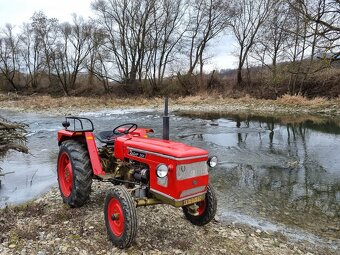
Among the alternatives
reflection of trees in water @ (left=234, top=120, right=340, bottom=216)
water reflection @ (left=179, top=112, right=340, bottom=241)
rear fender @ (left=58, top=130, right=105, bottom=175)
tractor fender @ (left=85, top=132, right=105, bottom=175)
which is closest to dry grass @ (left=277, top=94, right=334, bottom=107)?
water reflection @ (left=179, top=112, right=340, bottom=241)

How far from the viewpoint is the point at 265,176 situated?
704cm

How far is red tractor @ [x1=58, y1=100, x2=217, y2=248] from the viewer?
3453mm

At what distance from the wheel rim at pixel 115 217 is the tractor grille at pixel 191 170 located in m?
0.78

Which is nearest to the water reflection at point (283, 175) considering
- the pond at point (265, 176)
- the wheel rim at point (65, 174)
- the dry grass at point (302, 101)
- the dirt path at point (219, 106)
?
the pond at point (265, 176)

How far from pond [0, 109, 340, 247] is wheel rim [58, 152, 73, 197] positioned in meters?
0.80

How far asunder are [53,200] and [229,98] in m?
23.7

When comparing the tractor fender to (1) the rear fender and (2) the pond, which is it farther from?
(2) the pond

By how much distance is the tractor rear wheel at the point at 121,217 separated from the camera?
3432 millimetres

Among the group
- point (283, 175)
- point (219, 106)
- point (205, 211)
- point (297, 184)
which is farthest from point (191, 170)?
point (219, 106)

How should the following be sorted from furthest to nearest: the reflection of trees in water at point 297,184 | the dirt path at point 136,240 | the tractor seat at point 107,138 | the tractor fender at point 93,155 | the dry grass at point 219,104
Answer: the dry grass at point 219,104 → the reflection of trees in water at point 297,184 → the tractor seat at point 107,138 → the tractor fender at point 93,155 → the dirt path at point 136,240

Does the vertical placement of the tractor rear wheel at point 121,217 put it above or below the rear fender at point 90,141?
below

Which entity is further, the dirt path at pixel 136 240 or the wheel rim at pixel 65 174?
the wheel rim at pixel 65 174

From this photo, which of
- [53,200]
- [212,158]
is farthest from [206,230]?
[53,200]

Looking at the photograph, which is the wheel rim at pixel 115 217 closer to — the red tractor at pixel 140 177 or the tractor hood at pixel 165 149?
the red tractor at pixel 140 177
